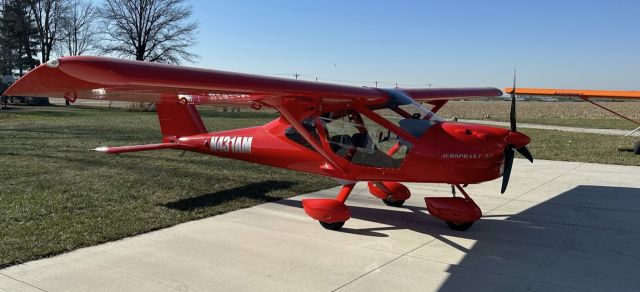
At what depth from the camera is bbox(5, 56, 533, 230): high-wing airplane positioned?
472 centimetres

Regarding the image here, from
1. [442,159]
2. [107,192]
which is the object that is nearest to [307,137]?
[442,159]

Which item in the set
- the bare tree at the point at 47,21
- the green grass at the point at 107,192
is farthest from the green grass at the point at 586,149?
the bare tree at the point at 47,21

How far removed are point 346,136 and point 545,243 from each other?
9.06 feet

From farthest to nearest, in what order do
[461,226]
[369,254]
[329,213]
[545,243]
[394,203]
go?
[394,203] < [461,226] < [329,213] < [545,243] < [369,254]

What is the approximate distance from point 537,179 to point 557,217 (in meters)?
3.24

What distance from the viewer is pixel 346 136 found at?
6270mm

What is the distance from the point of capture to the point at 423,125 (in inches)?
227

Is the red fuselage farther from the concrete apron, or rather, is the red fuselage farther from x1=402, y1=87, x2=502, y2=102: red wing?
x1=402, y1=87, x2=502, y2=102: red wing

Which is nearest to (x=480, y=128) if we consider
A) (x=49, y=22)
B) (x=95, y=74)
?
(x=95, y=74)

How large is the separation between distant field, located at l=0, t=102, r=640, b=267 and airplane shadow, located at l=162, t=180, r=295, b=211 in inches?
0.6

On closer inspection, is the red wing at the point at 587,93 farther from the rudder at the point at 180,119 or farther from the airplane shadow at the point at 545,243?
the rudder at the point at 180,119

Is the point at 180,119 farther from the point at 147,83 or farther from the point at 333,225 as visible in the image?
the point at 147,83

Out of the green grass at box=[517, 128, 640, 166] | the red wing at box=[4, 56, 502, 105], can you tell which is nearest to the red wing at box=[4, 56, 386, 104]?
the red wing at box=[4, 56, 502, 105]

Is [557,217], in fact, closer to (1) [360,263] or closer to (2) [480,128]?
(2) [480,128]
